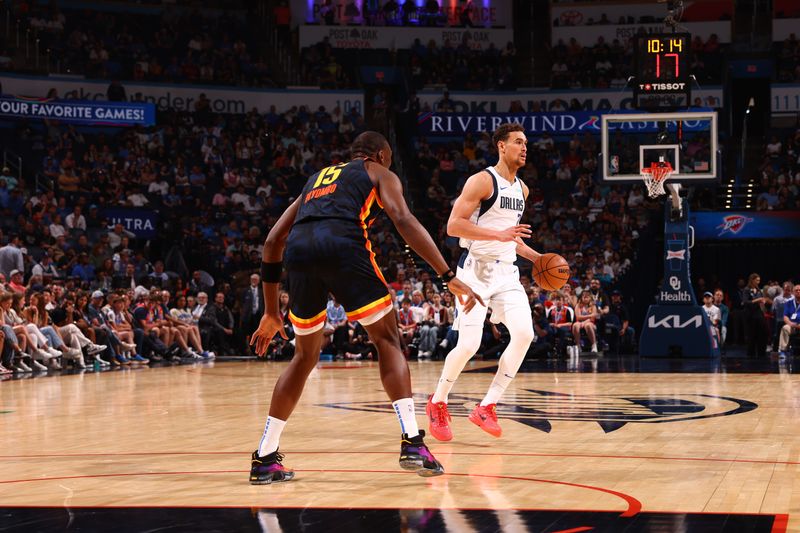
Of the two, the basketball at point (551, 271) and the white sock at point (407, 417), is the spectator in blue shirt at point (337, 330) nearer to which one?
the basketball at point (551, 271)

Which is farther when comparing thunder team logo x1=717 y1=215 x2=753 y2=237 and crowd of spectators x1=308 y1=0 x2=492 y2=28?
crowd of spectators x1=308 y1=0 x2=492 y2=28

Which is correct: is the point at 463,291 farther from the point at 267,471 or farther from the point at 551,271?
the point at 551,271

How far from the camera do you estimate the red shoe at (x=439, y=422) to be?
24.2 feet

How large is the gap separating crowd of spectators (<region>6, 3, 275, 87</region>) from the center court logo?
71.3 ft

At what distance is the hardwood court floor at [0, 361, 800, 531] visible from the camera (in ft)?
16.8

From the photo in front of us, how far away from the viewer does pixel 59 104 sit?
26938mm

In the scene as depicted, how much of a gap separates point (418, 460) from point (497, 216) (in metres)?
2.75

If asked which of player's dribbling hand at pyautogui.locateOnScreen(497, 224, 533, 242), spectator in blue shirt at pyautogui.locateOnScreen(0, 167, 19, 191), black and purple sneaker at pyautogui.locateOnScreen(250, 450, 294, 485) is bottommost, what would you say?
black and purple sneaker at pyautogui.locateOnScreen(250, 450, 294, 485)

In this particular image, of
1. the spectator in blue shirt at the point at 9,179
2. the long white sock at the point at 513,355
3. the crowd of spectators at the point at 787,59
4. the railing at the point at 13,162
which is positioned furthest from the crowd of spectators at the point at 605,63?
the long white sock at the point at 513,355

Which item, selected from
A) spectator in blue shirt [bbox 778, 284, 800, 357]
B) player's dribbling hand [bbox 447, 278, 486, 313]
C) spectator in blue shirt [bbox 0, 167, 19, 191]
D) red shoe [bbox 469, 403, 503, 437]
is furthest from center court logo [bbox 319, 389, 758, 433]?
spectator in blue shirt [bbox 0, 167, 19, 191]

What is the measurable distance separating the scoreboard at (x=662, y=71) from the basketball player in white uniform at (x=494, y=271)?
9.97m

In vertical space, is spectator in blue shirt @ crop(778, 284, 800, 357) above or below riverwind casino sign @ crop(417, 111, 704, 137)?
below

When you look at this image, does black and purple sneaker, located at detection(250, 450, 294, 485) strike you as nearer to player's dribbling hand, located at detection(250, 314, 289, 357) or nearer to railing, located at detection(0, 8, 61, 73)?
player's dribbling hand, located at detection(250, 314, 289, 357)

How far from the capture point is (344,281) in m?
5.82
